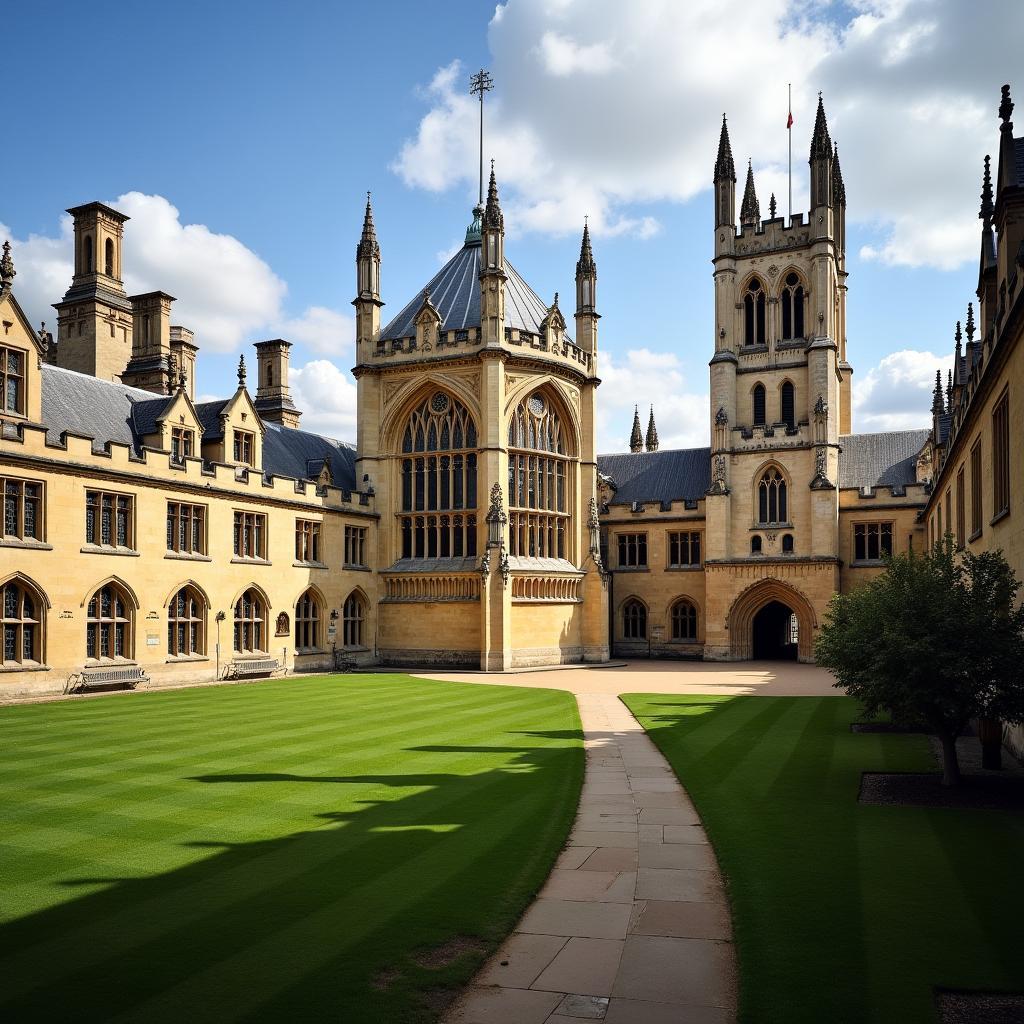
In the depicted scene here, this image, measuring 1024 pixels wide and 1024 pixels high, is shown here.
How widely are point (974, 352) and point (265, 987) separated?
890 inches

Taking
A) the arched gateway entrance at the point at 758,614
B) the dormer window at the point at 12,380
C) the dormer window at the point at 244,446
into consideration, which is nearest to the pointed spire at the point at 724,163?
the arched gateway entrance at the point at 758,614

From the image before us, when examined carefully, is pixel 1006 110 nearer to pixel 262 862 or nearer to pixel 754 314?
pixel 262 862

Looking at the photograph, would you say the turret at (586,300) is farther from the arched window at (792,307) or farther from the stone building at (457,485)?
the arched window at (792,307)

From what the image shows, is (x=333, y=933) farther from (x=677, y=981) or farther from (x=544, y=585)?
(x=544, y=585)

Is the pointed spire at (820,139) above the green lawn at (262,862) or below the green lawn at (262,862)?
above

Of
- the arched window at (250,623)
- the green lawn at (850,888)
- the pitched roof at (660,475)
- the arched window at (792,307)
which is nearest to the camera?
the green lawn at (850,888)

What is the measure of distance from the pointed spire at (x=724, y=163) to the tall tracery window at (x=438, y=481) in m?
20.4

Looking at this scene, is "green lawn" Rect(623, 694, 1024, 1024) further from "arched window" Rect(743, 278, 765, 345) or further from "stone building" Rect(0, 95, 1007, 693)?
"arched window" Rect(743, 278, 765, 345)

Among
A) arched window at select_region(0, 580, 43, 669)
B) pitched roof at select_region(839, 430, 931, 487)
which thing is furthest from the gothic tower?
arched window at select_region(0, 580, 43, 669)

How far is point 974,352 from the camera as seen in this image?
76.1 ft

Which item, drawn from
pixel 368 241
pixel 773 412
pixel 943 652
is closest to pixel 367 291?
pixel 368 241

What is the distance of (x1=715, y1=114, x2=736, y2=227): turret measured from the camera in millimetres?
49625

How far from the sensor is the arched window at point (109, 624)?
94.9 feet

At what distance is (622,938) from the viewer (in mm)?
7801
